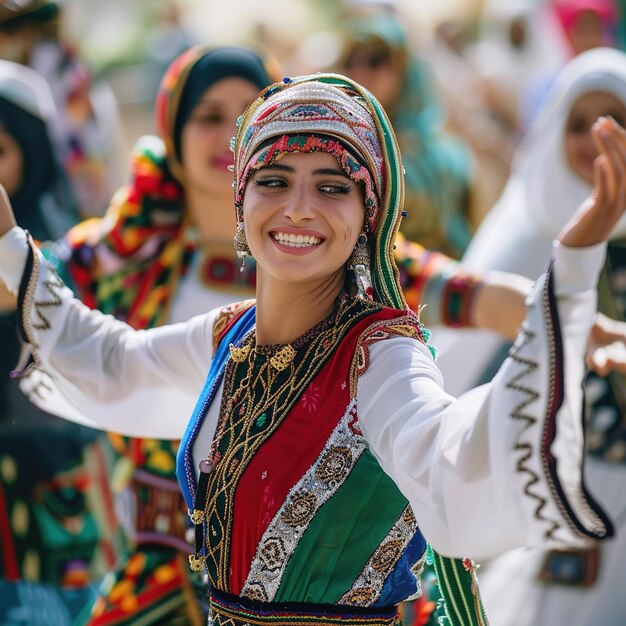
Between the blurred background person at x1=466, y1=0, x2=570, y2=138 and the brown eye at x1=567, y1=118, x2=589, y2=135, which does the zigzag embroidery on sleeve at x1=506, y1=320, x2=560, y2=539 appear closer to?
the brown eye at x1=567, y1=118, x2=589, y2=135

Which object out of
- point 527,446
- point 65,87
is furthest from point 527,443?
point 65,87

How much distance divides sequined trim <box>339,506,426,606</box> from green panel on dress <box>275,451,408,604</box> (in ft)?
0.03

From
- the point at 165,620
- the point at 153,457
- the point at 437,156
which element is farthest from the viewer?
the point at 437,156

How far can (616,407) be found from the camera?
484cm

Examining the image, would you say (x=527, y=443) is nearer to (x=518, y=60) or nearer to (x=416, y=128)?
(x=416, y=128)

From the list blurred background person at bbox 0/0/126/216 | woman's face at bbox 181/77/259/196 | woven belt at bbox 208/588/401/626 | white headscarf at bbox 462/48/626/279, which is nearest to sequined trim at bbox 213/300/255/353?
woven belt at bbox 208/588/401/626

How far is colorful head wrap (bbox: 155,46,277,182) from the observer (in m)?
4.48

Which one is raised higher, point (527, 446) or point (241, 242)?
point (241, 242)

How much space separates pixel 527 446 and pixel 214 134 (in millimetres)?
2471

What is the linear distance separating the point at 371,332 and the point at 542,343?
482mm

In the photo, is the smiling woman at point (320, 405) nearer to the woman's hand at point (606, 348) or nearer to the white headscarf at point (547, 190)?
the woman's hand at point (606, 348)

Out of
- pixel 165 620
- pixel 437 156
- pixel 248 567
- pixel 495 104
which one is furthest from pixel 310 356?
pixel 495 104

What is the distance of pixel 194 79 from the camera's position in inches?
177

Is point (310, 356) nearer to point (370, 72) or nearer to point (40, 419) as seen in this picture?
point (40, 419)
